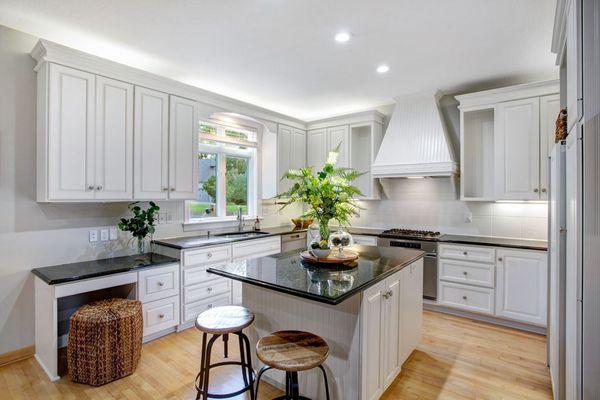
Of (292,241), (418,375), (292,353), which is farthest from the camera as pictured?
(292,241)

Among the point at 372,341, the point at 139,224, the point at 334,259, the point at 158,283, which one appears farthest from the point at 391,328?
the point at 139,224

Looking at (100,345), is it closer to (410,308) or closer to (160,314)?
(160,314)

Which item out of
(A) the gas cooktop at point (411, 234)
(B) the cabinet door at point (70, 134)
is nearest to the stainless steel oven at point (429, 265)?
(A) the gas cooktop at point (411, 234)

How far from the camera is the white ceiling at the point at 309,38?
226cm

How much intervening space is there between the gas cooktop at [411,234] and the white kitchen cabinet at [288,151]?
1733mm

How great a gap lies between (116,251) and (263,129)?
266 centimetres

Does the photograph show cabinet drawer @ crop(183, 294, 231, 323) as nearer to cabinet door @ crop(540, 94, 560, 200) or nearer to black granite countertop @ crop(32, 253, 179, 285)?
black granite countertop @ crop(32, 253, 179, 285)

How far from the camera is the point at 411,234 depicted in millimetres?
4117

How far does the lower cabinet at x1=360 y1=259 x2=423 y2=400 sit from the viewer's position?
1.82 metres

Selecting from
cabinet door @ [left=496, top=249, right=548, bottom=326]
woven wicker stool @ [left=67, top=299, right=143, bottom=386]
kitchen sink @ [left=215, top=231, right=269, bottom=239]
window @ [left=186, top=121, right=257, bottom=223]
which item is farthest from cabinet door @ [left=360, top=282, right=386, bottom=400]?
window @ [left=186, top=121, right=257, bottom=223]

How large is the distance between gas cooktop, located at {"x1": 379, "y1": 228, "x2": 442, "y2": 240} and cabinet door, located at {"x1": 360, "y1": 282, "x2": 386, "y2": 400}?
206 centimetres

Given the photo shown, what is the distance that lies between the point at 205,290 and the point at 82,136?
1866mm

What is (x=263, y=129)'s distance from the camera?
4855 mm

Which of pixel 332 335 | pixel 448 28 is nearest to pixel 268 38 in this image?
pixel 448 28
